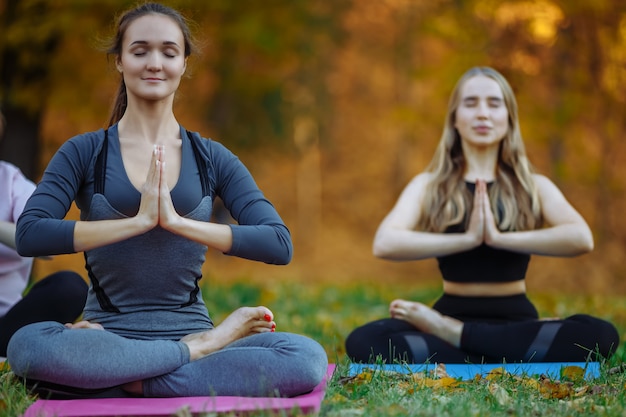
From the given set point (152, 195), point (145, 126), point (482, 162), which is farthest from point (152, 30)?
point (482, 162)

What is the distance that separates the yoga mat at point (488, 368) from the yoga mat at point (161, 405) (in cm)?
69

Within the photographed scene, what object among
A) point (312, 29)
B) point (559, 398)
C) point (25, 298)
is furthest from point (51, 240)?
point (312, 29)

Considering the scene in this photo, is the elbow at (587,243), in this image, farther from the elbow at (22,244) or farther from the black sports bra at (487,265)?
the elbow at (22,244)

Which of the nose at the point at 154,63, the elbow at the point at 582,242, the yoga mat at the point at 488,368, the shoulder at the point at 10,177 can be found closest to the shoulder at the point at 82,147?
the nose at the point at 154,63

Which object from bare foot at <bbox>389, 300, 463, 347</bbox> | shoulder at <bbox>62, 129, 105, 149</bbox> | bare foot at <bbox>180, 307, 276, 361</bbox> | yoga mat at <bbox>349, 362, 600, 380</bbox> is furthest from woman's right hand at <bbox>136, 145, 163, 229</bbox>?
bare foot at <bbox>389, 300, 463, 347</bbox>

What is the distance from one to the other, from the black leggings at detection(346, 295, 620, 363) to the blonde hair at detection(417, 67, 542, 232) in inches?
21.4

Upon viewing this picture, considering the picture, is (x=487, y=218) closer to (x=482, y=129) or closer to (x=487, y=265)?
(x=487, y=265)

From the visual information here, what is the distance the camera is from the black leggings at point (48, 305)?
4.07 meters

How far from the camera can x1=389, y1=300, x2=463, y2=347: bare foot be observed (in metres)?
4.19

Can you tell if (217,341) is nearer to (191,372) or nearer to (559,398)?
(191,372)

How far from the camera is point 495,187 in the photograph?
450cm

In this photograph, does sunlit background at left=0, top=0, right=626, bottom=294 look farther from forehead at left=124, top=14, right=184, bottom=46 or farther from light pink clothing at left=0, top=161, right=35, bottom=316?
light pink clothing at left=0, top=161, right=35, bottom=316

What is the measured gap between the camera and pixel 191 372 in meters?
3.10

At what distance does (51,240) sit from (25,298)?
1275 mm
